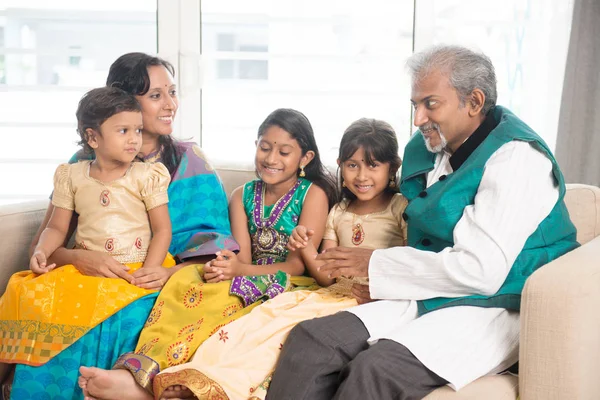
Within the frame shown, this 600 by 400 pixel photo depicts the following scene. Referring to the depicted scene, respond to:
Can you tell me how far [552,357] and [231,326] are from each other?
0.80 m

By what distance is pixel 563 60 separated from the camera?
3.51 meters

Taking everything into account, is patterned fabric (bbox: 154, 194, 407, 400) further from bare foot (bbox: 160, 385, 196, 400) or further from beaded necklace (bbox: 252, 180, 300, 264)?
beaded necklace (bbox: 252, 180, 300, 264)

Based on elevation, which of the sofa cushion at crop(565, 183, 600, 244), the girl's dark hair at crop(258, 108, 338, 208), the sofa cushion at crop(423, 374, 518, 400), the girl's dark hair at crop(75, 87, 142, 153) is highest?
the girl's dark hair at crop(75, 87, 142, 153)

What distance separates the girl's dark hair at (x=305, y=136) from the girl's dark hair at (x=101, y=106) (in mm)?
426

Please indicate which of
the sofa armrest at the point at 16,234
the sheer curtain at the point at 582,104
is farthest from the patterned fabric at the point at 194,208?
the sheer curtain at the point at 582,104

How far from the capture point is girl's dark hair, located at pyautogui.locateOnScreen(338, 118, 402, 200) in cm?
238

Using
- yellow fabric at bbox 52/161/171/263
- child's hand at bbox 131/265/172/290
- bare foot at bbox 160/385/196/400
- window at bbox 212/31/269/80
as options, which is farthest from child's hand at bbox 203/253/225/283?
window at bbox 212/31/269/80

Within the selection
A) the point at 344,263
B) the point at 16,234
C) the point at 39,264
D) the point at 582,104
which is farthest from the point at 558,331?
the point at 582,104

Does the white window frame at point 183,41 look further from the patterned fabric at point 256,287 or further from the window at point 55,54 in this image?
the patterned fabric at point 256,287

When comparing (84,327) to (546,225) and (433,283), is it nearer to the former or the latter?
(433,283)

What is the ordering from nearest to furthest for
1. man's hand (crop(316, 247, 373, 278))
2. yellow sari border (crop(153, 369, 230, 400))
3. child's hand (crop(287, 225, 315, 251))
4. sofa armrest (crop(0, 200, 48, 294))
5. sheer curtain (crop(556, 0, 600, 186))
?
1. yellow sari border (crop(153, 369, 230, 400))
2. man's hand (crop(316, 247, 373, 278))
3. child's hand (crop(287, 225, 315, 251))
4. sofa armrest (crop(0, 200, 48, 294))
5. sheer curtain (crop(556, 0, 600, 186))

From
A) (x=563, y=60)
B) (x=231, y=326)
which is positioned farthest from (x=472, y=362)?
(x=563, y=60)

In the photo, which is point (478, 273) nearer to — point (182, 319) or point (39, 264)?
point (182, 319)

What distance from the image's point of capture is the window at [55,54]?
3756mm
